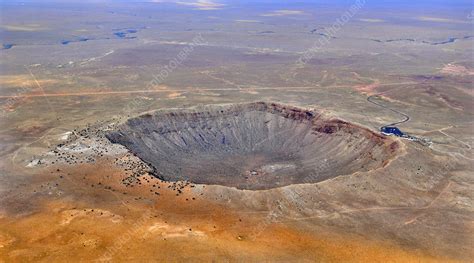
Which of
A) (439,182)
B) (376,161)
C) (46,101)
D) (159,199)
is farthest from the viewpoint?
(46,101)

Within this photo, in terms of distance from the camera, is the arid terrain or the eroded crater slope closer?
the arid terrain

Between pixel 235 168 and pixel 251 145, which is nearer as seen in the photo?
pixel 235 168

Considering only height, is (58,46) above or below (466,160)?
below

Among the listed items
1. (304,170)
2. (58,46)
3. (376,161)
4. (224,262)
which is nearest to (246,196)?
(224,262)

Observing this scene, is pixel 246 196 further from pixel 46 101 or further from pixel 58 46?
pixel 58 46
